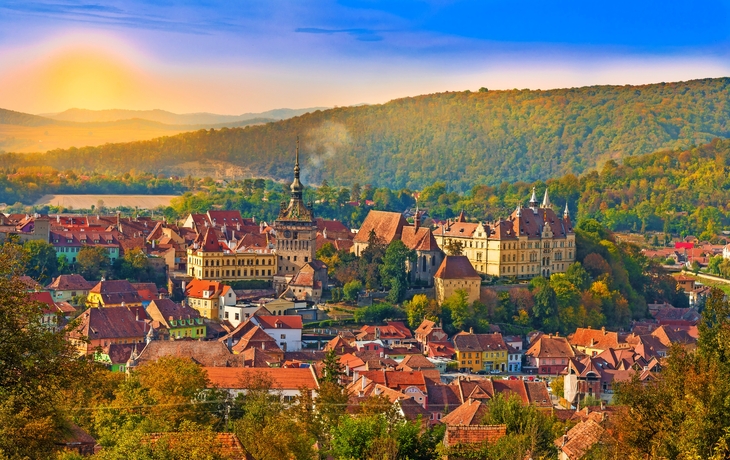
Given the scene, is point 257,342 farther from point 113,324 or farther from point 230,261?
point 230,261

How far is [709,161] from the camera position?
186375mm

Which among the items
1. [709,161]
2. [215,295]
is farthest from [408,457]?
[709,161]

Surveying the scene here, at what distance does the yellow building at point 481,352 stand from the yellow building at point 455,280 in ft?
13.4

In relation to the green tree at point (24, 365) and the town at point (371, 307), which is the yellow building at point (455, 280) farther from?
the green tree at point (24, 365)

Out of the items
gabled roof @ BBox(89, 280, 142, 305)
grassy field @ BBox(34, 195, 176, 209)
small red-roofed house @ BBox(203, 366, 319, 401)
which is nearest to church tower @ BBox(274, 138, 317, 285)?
gabled roof @ BBox(89, 280, 142, 305)

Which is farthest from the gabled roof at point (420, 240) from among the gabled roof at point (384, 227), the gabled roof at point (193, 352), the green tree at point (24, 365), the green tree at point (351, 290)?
the green tree at point (24, 365)

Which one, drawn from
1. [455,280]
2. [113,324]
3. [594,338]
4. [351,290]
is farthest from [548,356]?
[113,324]

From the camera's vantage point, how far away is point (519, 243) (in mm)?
81875

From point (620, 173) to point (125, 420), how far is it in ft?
456

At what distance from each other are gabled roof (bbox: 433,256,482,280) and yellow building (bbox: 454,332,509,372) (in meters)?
4.61

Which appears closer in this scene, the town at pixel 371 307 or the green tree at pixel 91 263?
the town at pixel 371 307

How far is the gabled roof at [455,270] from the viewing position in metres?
75.9

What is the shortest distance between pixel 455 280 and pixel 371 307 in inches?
215

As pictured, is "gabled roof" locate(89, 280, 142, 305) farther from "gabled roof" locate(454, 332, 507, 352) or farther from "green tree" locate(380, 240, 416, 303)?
"gabled roof" locate(454, 332, 507, 352)
